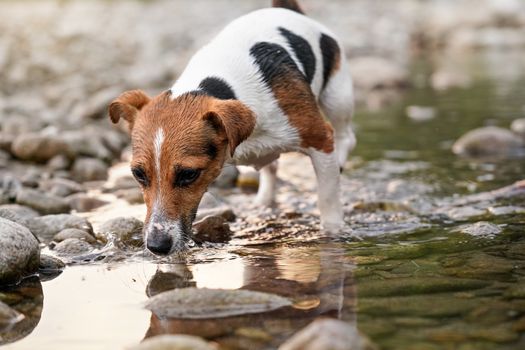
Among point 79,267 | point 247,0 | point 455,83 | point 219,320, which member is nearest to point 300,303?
point 219,320

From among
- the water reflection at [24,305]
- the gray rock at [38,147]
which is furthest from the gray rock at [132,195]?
the water reflection at [24,305]

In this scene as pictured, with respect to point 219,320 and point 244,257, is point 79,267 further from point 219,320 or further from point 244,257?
point 219,320

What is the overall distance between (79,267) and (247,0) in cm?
3422

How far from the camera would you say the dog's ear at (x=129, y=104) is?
18.5ft

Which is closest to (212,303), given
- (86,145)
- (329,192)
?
(329,192)

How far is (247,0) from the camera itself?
38.3 m

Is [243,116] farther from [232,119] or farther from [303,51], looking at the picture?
[303,51]

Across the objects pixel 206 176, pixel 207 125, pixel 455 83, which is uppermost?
pixel 207 125

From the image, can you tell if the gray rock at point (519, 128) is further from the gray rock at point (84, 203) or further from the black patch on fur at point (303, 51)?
the gray rock at point (84, 203)

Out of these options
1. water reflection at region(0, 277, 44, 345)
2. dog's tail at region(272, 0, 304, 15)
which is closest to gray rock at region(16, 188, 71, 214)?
water reflection at region(0, 277, 44, 345)

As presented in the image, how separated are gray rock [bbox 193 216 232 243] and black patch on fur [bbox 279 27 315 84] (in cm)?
143

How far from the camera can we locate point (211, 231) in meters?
6.20

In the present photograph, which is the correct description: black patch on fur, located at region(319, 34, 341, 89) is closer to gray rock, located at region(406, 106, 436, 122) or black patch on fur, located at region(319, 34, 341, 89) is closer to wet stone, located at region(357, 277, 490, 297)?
wet stone, located at region(357, 277, 490, 297)

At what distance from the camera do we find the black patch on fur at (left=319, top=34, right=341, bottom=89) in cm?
714
